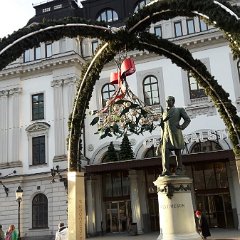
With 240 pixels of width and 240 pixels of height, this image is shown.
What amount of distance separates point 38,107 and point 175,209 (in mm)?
25174

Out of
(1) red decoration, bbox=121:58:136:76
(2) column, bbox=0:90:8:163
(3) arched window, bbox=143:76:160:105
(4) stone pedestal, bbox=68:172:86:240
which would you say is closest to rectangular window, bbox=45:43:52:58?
(2) column, bbox=0:90:8:163

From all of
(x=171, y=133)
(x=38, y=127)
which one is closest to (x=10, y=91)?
(x=38, y=127)

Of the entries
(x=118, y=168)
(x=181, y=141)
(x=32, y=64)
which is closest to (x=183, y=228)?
(x=181, y=141)

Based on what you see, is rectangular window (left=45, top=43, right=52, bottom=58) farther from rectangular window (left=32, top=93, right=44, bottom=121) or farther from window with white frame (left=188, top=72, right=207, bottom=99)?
A: window with white frame (left=188, top=72, right=207, bottom=99)

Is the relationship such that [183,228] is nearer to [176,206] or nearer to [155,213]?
[176,206]

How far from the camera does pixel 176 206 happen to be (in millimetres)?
11336

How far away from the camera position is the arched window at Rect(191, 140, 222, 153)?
1182 inches

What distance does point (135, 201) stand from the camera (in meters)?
30.8

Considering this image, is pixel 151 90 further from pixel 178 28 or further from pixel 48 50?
pixel 48 50

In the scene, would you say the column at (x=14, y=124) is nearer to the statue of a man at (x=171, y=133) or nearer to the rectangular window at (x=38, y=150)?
the rectangular window at (x=38, y=150)

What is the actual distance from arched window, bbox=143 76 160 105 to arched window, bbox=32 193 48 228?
11273 millimetres

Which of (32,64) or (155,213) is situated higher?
(32,64)

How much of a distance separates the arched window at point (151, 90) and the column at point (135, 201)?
5.66 meters

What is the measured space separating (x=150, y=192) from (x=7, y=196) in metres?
11.5
